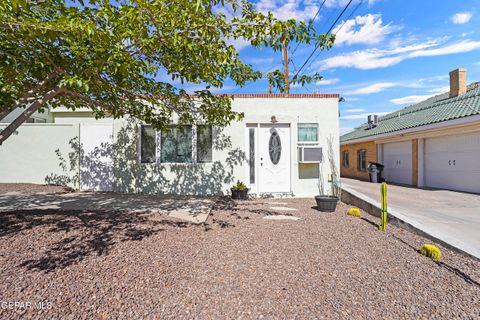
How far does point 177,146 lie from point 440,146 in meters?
10.3

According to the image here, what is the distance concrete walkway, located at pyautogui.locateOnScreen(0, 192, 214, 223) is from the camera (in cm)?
539

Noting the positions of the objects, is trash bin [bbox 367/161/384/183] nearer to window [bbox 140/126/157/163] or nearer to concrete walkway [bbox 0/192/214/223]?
concrete walkway [bbox 0/192/214/223]

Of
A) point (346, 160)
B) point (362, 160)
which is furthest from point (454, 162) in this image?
point (346, 160)

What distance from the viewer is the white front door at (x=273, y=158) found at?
8.06 meters

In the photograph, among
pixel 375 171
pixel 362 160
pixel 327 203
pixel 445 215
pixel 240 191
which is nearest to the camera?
pixel 445 215

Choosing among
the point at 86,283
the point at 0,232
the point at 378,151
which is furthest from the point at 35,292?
the point at 378,151

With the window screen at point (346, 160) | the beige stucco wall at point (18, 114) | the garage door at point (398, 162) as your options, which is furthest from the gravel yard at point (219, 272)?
the window screen at point (346, 160)

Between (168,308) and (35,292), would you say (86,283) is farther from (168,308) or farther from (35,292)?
(168,308)

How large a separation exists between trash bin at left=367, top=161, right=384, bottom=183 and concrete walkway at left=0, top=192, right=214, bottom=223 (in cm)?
942

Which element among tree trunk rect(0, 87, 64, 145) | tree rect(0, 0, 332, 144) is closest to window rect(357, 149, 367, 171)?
tree rect(0, 0, 332, 144)

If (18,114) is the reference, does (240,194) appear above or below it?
below

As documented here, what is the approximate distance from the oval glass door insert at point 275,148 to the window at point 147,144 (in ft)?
11.9

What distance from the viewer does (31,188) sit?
7762 mm

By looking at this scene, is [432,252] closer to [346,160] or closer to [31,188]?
[31,188]
